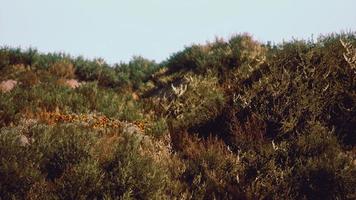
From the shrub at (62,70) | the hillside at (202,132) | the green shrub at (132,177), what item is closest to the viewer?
the green shrub at (132,177)

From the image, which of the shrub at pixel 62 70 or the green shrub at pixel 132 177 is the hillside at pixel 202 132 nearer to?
the green shrub at pixel 132 177

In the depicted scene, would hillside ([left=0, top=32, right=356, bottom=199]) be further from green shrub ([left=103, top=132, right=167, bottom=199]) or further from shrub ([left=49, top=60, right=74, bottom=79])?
shrub ([left=49, top=60, right=74, bottom=79])

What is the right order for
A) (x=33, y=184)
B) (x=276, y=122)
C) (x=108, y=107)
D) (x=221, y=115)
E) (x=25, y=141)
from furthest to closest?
1. (x=108, y=107)
2. (x=221, y=115)
3. (x=276, y=122)
4. (x=25, y=141)
5. (x=33, y=184)

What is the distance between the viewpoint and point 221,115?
9594 mm

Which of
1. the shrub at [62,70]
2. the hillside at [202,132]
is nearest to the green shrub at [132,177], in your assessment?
the hillside at [202,132]

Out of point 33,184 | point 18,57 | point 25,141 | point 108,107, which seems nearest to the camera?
point 33,184

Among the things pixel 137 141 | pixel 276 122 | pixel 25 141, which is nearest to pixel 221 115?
pixel 276 122

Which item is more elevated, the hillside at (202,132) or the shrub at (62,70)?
the shrub at (62,70)

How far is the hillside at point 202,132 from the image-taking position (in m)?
6.68

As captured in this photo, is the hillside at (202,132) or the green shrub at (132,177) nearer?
the green shrub at (132,177)

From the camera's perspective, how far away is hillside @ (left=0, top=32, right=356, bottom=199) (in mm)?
6676

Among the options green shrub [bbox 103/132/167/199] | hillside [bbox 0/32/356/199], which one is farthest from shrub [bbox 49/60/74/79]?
green shrub [bbox 103/132/167/199]

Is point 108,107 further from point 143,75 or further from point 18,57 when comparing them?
point 18,57

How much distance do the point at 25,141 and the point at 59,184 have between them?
1752mm
